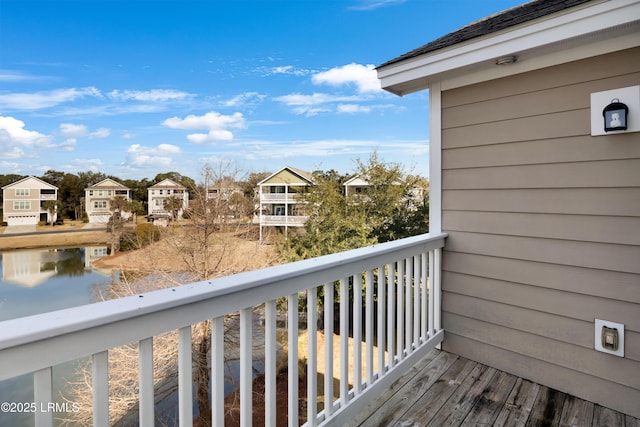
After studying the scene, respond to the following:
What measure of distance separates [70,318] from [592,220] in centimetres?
237

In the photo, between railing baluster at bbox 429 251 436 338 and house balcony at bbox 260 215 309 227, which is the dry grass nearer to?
house balcony at bbox 260 215 309 227

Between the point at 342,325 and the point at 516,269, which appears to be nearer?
the point at 342,325

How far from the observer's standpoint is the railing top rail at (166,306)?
2.43 feet

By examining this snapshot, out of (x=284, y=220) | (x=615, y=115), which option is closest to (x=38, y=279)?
(x=615, y=115)

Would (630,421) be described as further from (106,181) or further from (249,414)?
(106,181)

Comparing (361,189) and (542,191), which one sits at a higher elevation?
(361,189)

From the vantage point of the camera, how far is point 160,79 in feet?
57.0

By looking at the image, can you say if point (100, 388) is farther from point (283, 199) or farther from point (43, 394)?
point (283, 199)

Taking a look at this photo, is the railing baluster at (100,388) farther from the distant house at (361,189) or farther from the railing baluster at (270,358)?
the distant house at (361,189)

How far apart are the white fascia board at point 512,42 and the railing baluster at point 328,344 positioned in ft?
5.28

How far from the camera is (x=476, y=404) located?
1.95m

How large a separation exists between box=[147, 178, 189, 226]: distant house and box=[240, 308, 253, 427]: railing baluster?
355 inches

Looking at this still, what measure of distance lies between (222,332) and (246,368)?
0.22 m

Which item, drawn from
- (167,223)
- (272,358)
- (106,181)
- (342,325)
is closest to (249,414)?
(272,358)
